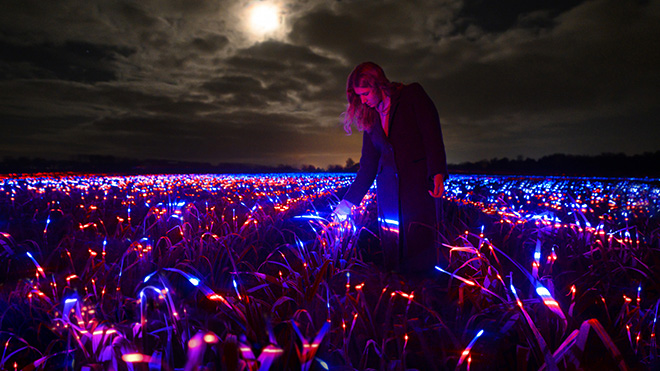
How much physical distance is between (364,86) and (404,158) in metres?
0.79

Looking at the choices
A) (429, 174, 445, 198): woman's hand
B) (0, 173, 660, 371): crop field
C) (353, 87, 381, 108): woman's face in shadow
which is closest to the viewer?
(0, 173, 660, 371): crop field

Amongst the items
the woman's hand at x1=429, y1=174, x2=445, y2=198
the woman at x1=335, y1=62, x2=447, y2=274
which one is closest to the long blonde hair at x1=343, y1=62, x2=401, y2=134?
the woman at x1=335, y1=62, x2=447, y2=274

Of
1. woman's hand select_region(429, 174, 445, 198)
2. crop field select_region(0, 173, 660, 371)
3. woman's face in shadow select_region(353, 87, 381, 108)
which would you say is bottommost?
crop field select_region(0, 173, 660, 371)

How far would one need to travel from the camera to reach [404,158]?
355 cm

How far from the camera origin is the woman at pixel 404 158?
342 centimetres

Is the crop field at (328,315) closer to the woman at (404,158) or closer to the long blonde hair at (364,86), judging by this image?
the woman at (404,158)

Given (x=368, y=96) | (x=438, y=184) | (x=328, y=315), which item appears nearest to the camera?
(x=328, y=315)

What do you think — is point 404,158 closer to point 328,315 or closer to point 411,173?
point 411,173

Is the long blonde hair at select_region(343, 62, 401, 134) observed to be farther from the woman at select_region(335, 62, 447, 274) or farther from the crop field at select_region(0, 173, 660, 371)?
the crop field at select_region(0, 173, 660, 371)

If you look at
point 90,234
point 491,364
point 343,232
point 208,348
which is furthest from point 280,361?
point 90,234

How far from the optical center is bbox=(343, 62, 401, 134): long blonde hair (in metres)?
3.45

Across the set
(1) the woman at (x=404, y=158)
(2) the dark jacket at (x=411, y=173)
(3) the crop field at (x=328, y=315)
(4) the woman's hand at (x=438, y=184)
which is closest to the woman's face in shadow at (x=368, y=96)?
(1) the woman at (x=404, y=158)

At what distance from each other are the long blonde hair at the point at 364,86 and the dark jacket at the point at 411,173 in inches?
3.7

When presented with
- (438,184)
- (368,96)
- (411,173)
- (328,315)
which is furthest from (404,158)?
(328,315)
